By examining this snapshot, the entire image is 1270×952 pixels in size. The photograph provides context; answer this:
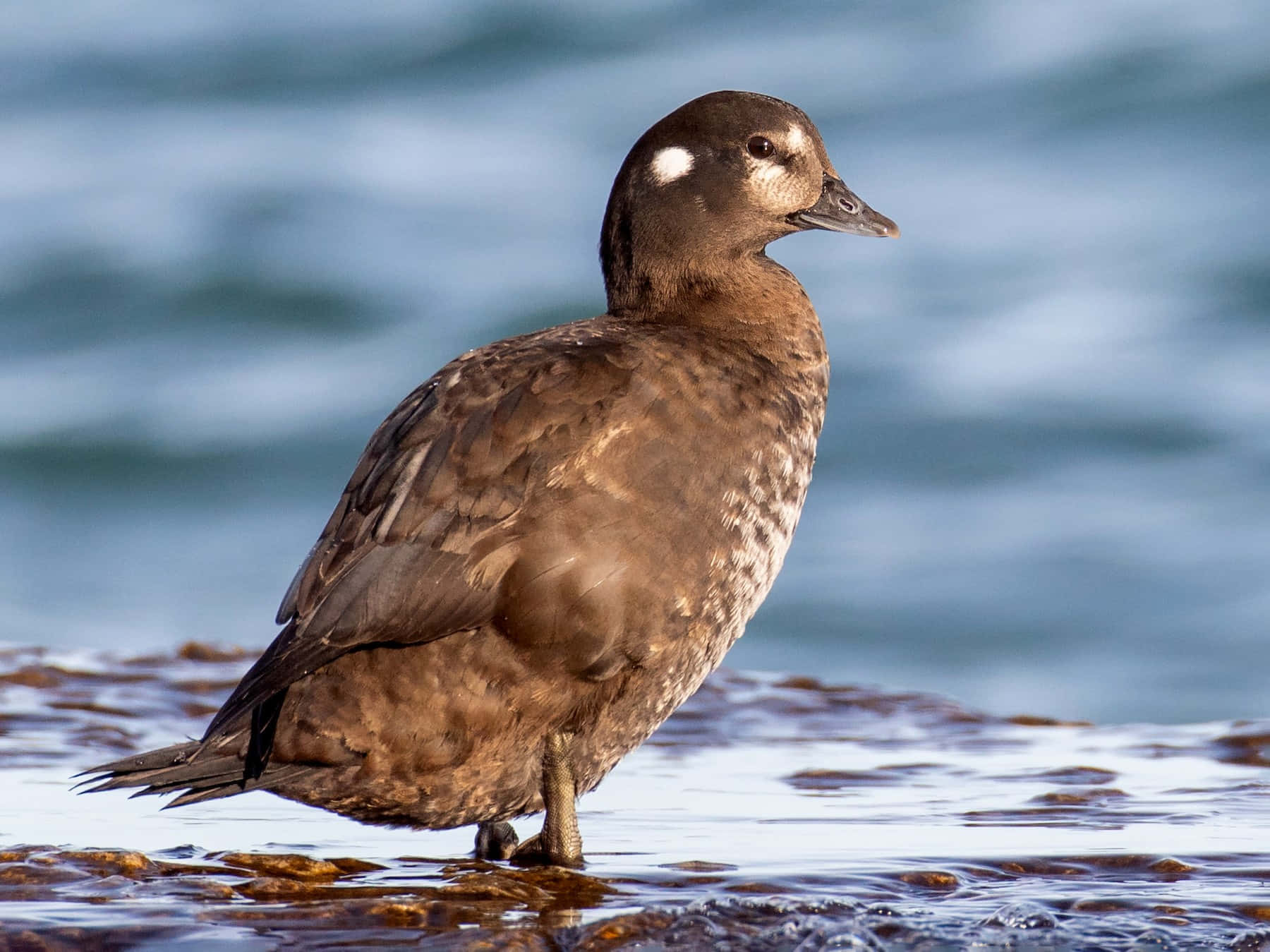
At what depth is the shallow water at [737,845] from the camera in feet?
11.8

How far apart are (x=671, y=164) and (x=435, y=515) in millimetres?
1300

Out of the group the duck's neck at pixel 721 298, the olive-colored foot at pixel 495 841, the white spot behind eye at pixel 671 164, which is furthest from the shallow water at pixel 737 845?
the white spot behind eye at pixel 671 164

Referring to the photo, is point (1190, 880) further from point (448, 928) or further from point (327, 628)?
point (327, 628)

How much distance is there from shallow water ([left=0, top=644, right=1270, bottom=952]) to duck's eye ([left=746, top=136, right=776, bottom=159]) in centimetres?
170

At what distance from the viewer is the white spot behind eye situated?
4.87 m

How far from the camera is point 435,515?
13.4ft

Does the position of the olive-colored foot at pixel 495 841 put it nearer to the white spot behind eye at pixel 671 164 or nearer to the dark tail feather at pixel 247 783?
the dark tail feather at pixel 247 783

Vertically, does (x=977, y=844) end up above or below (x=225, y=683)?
below

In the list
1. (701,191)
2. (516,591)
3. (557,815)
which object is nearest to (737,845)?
(557,815)

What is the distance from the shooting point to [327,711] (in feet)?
13.4

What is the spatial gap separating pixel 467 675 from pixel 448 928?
0.64 metres

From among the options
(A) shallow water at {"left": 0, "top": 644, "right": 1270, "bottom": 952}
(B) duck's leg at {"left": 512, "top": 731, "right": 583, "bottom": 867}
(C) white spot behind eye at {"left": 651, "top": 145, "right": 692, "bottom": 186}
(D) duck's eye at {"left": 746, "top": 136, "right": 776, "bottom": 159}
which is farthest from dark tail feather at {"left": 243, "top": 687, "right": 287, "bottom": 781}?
(D) duck's eye at {"left": 746, "top": 136, "right": 776, "bottom": 159}

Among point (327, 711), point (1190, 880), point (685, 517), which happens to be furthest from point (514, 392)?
point (1190, 880)

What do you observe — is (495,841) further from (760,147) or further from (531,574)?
(760,147)
